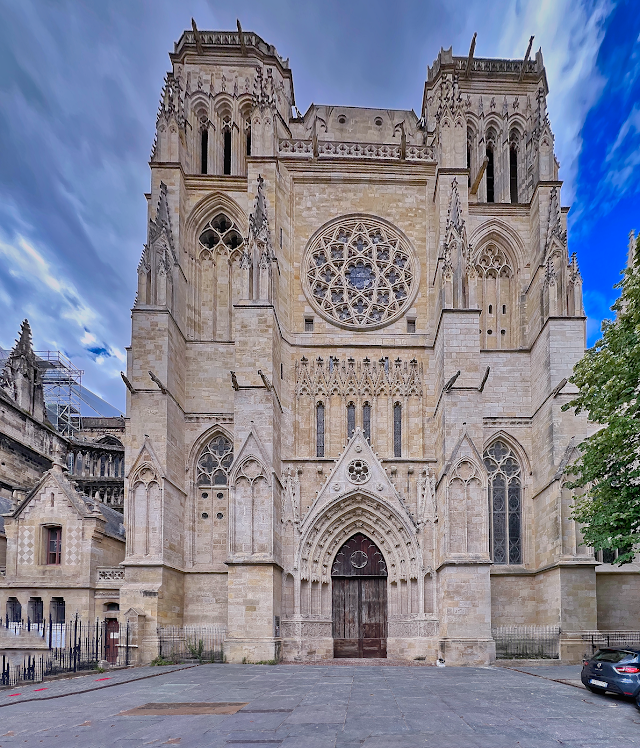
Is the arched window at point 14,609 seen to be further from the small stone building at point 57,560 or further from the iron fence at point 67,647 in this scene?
the iron fence at point 67,647

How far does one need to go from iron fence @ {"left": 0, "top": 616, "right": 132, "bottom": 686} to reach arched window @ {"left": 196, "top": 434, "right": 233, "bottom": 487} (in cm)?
571

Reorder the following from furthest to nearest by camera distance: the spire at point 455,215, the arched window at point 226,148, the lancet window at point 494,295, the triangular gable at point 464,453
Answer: the arched window at point 226,148 < the lancet window at point 494,295 < the spire at point 455,215 < the triangular gable at point 464,453

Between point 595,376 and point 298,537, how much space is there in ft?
39.5

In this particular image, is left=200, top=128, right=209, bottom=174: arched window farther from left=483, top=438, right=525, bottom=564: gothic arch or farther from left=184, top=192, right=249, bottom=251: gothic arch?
left=483, top=438, right=525, bottom=564: gothic arch

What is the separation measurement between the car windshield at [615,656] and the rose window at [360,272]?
1521 cm

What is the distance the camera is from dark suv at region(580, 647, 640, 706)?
1291 centimetres

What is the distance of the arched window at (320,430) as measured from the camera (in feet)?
83.6

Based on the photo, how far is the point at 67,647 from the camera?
20000 mm

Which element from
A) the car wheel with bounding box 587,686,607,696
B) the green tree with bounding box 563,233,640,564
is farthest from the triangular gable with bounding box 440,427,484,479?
the car wheel with bounding box 587,686,607,696

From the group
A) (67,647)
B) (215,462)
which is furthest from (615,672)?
(215,462)

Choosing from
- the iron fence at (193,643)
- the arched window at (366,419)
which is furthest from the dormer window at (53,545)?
the arched window at (366,419)

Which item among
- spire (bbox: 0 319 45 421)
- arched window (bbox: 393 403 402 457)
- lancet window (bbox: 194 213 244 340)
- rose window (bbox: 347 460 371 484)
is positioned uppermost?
lancet window (bbox: 194 213 244 340)

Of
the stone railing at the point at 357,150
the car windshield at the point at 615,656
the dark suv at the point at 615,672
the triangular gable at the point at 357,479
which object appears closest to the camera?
the dark suv at the point at 615,672

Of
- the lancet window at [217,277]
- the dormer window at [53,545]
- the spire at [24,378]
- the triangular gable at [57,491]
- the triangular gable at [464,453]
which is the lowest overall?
the dormer window at [53,545]
